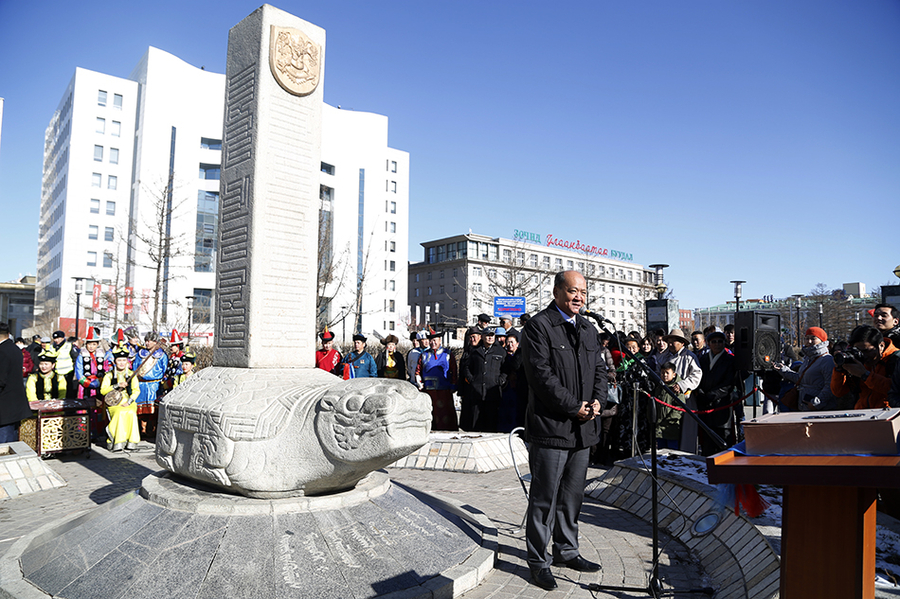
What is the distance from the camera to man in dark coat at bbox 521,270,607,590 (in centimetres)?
377

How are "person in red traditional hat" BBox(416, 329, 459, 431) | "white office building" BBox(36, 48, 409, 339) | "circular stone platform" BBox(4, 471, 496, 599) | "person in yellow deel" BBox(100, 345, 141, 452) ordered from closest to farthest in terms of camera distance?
"circular stone platform" BBox(4, 471, 496, 599)
"person in yellow deel" BBox(100, 345, 141, 452)
"person in red traditional hat" BBox(416, 329, 459, 431)
"white office building" BBox(36, 48, 409, 339)

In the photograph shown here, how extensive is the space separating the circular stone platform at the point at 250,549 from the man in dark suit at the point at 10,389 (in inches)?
147

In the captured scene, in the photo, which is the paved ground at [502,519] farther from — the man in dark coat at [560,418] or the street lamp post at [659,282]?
the street lamp post at [659,282]

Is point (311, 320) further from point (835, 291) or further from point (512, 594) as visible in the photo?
point (835, 291)

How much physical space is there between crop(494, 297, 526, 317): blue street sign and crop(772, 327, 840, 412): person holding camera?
22.3 ft

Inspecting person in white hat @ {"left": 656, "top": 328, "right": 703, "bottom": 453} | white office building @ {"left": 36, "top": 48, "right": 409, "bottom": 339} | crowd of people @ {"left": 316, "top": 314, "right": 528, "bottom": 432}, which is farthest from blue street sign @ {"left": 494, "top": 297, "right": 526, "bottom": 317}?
white office building @ {"left": 36, "top": 48, "right": 409, "bottom": 339}

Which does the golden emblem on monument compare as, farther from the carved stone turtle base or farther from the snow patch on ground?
the snow patch on ground

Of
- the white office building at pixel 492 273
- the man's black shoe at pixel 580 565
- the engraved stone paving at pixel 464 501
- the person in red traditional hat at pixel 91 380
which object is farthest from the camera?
the white office building at pixel 492 273

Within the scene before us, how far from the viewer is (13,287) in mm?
59406

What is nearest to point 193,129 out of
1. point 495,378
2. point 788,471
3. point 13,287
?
point 13,287

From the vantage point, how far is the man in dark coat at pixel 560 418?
148 inches

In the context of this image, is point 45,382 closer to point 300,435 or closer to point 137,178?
point 300,435

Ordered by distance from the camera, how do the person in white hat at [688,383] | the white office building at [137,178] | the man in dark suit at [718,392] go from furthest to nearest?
the white office building at [137,178]
the person in white hat at [688,383]
the man in dark suit at [718,392]

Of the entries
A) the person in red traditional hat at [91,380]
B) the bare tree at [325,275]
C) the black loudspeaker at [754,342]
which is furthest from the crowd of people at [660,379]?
the person in red traditional hat at [91,380]
